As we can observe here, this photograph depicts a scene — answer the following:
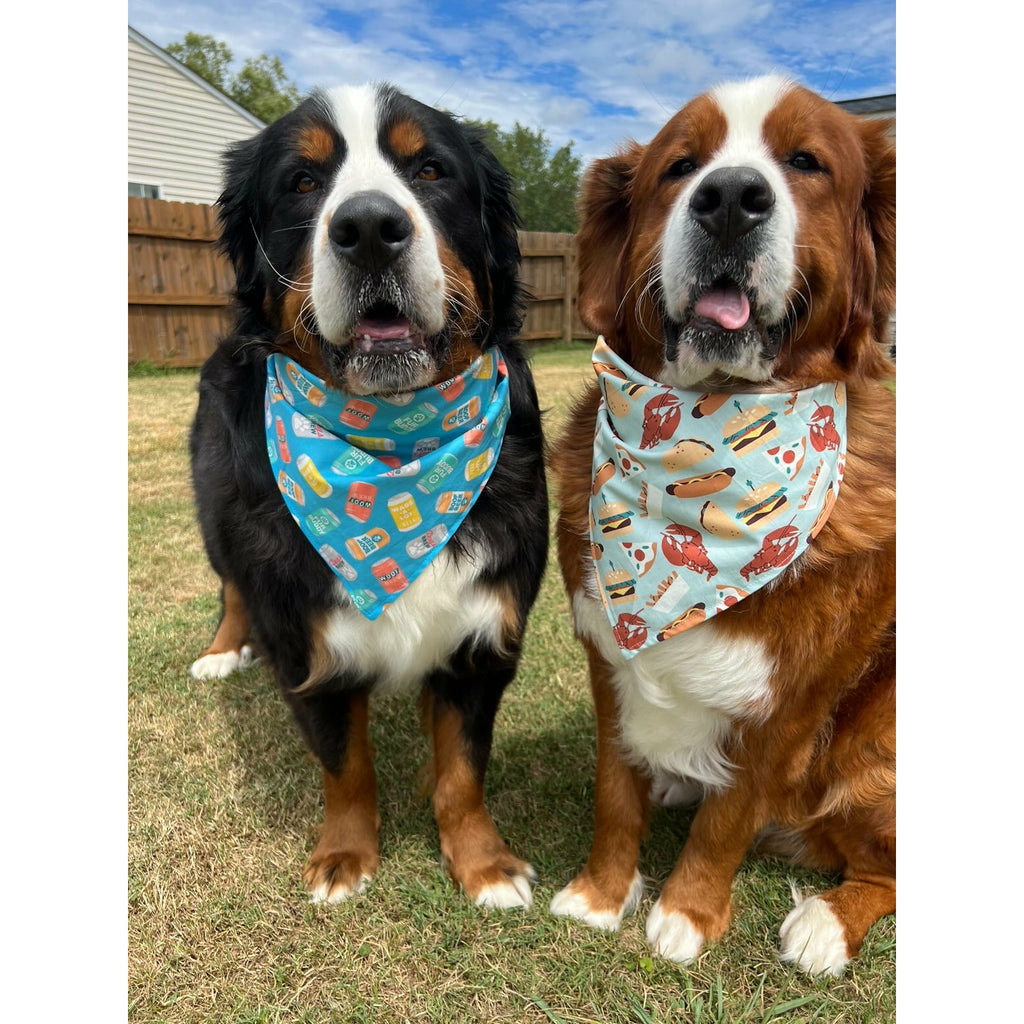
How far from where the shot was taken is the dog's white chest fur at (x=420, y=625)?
201cm

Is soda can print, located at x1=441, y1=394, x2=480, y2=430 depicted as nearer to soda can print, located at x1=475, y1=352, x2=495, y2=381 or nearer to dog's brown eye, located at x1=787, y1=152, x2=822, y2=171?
soda can print, located at x1=475, y1=352, x2=495, y2=381

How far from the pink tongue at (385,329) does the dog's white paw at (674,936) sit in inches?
60.9

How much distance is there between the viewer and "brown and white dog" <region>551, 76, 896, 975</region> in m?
1.58

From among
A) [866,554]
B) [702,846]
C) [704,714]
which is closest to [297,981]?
[702,846]

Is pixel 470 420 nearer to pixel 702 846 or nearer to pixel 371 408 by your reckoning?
pixel 371 408

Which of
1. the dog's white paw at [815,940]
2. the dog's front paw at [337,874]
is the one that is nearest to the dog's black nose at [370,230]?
the dog's front paw at [337,874]

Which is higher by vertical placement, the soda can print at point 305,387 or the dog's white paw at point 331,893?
the soda can print at point 305,387

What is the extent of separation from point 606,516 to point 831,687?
25.1 inches

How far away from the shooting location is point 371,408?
195cm

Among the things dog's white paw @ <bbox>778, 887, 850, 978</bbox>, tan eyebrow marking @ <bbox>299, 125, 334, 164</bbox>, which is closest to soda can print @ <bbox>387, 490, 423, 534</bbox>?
tan eyebrow marking @ <bbox>299, 125, 334, 164</bbox>

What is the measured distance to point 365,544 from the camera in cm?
197

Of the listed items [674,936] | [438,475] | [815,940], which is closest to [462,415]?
[438,475]

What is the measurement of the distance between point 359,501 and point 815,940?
1525mm

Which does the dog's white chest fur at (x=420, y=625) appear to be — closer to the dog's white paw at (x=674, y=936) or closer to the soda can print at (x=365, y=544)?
the soda can print at (x=365, y=544)
